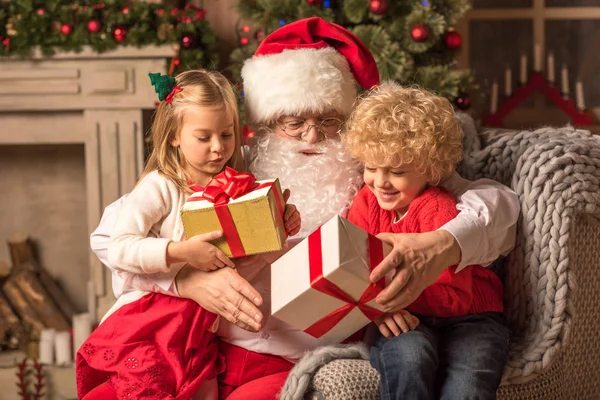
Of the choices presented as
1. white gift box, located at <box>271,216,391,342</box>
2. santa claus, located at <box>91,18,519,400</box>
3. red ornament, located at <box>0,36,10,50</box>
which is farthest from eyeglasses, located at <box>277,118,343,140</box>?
red ornament, located at <box>0,36,10,50</box>

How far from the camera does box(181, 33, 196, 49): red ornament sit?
3.01m

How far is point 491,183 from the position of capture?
180 cm

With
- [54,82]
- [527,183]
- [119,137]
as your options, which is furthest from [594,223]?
[54,82]

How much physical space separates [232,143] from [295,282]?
47 cm

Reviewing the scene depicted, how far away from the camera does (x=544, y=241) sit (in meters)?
1.69

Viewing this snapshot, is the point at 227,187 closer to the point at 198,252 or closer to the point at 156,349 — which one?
the point at 198,252

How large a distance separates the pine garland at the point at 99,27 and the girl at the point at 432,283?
59.8 inches

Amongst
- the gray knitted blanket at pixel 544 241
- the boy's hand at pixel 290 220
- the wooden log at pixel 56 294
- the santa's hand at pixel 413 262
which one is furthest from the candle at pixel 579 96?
the wooden log at pixel 56 294

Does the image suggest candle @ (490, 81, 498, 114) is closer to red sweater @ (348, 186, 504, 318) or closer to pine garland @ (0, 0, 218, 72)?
pine garland @ (0, 0, 218, 72)

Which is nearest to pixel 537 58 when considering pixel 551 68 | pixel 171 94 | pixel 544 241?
pixel 551 68

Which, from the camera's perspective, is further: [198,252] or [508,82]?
[508,82]

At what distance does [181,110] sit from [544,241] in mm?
907

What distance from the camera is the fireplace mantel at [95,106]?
10.3 feet

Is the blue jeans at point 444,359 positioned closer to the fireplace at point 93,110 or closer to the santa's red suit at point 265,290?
the santa's red suit at point 265,290
